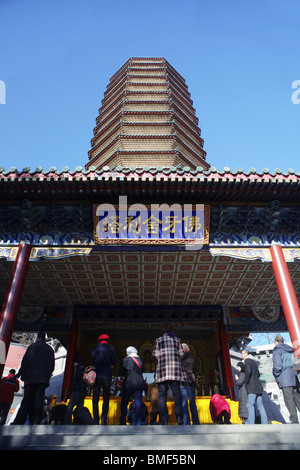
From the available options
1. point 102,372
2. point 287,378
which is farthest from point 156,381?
point 287,378

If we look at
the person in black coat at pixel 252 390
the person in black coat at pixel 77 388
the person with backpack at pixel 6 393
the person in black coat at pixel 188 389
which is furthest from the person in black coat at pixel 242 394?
the person with backpack at pixel 6 393

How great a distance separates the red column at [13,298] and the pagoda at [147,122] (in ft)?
26.6

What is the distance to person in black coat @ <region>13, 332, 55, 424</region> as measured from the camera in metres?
5.00

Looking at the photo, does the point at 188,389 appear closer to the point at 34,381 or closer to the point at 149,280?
the point at 34,381

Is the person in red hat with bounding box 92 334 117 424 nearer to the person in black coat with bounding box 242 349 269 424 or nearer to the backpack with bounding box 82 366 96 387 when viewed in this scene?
the backpack with bounding box 82 366 96 387

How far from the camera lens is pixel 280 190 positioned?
7.20 metres

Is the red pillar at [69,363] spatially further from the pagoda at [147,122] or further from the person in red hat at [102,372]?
the pagoda at [147,122]

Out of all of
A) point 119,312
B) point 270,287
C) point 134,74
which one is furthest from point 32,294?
point 134,74

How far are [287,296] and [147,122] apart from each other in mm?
11748

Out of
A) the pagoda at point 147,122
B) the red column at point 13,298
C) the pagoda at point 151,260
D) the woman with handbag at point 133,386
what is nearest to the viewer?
the woman with handbag at point 133,386

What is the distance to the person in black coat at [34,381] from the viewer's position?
197 inches

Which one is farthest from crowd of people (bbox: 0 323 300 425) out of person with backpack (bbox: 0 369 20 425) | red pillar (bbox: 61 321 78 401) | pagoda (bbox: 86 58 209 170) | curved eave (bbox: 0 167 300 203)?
pagoda (bbox: 86 58 209 170)

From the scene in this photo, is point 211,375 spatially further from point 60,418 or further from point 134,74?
point 134,74

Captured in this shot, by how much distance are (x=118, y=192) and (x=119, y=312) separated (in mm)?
4495
